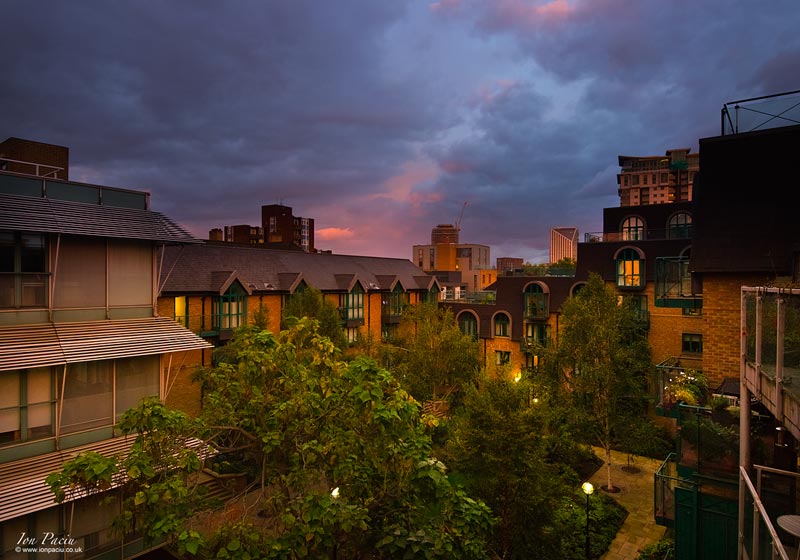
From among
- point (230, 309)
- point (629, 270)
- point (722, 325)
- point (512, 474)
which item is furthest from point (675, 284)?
point (230, 309)

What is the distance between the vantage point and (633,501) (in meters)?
23.1

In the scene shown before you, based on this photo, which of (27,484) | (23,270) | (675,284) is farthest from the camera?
(675,284)

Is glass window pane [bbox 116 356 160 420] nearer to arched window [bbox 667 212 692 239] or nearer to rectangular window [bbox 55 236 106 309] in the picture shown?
rectangular window [bbox 55 236 106 309]

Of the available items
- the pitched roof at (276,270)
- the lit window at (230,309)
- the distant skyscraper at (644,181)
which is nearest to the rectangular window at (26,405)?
the pitched roof at (276,270)

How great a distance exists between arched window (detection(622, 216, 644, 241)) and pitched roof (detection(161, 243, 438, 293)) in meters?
21.6

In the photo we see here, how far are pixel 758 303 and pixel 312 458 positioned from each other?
9.94 m

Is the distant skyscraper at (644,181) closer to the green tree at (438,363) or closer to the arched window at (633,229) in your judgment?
the arched window at (633,229)

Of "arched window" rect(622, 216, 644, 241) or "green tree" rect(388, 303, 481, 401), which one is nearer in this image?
"green tree" rect(388, 303, 481, 401)

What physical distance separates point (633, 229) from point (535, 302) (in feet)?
33.4

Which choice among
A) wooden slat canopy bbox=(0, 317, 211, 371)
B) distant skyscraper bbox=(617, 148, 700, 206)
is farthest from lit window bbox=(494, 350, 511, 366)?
distant skyscraper bbox=(617, 148, 700, 206)

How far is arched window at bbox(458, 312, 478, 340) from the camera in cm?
4277

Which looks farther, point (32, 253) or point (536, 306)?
point (536, 306)

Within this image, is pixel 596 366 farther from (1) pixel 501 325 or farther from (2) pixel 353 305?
(2) pixel 353 305

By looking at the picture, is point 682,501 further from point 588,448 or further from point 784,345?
point 588,448
